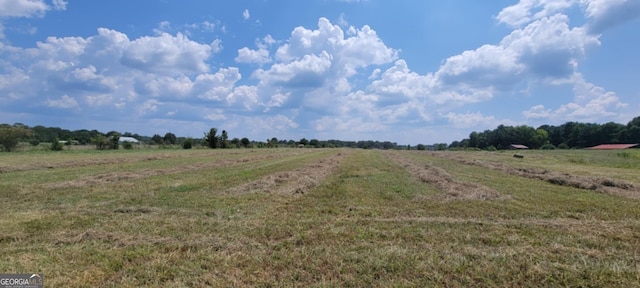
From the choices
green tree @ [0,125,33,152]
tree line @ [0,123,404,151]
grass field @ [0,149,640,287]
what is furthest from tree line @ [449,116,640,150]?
green tree @ [0,125,33,152]

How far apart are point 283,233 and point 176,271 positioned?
2166 millimetres

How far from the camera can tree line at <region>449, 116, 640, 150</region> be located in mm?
104438

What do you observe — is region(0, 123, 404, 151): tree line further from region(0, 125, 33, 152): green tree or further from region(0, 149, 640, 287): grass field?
region(0, 149, 640, 287): grass field

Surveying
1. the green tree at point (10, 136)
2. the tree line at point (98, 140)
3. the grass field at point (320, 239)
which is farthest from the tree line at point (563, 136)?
the green tree at point (10, 136)

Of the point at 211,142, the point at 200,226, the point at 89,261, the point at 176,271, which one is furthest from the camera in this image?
the point at 211,142

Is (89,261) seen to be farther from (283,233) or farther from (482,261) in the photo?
(482,261)

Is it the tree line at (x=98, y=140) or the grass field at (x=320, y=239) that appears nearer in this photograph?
the grass field at (x=320, y=239)

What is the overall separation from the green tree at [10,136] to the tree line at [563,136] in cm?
12285

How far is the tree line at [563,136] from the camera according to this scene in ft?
343

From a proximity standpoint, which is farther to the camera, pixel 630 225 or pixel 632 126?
pixel 632 126

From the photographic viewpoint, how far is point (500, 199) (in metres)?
9.55

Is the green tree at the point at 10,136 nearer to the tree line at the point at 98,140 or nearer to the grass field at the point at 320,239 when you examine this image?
the tree line at the point at 98,140

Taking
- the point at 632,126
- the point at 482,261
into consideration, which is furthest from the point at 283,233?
the point at 632,126

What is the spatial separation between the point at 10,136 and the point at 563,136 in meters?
168
